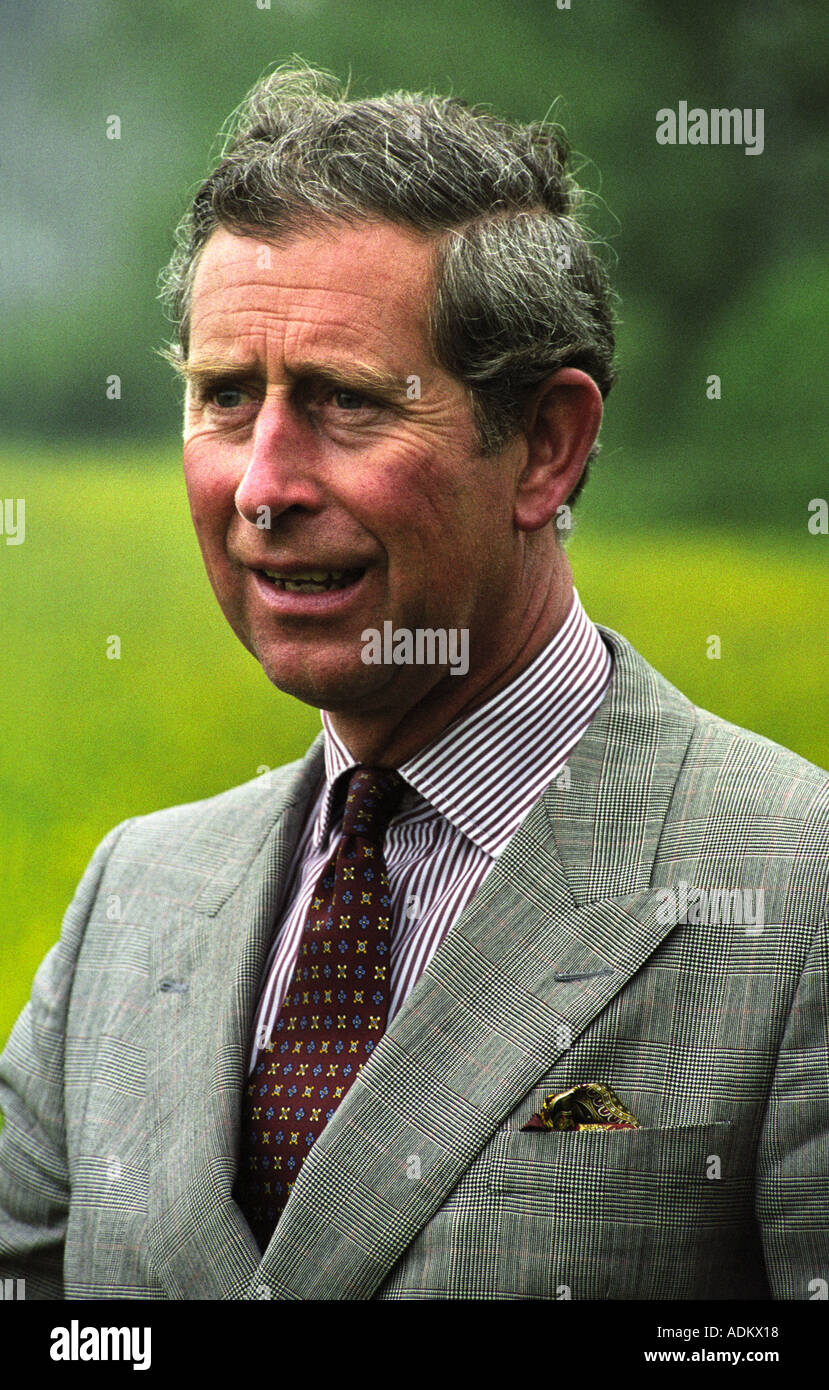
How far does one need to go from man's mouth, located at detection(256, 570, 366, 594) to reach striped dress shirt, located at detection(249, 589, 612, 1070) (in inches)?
9.7

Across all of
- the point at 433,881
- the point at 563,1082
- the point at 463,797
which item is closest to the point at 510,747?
the point at 463,797

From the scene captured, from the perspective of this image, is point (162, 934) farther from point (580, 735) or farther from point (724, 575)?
point (724, 575)

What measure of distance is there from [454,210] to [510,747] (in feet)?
2.14

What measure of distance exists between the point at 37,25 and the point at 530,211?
7.22 feet

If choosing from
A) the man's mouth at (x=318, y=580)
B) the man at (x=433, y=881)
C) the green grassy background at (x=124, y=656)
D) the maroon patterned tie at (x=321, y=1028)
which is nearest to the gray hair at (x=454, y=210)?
the man at (x=433, y=881)

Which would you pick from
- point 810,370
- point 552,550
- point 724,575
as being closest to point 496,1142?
point 552,550

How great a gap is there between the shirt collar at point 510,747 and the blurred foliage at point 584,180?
1.54 meters

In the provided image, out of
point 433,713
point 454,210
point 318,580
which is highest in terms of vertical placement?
point 454,210

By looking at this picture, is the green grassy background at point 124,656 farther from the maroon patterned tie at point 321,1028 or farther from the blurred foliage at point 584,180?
the maroon patterned tie at point 321,1028

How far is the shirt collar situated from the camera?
67.1 inches

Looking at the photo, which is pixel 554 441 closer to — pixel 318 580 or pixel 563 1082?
pixel 318 580

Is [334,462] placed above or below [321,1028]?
above

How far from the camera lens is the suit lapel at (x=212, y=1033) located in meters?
1.58

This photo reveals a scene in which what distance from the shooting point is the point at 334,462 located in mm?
1596
